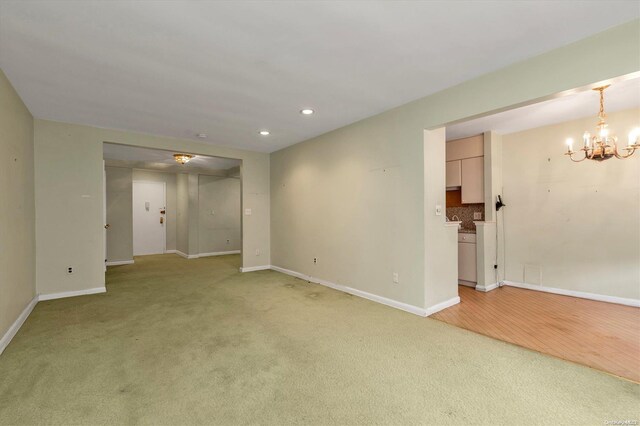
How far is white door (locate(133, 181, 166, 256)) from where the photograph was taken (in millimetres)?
8633

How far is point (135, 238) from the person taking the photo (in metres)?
8.62

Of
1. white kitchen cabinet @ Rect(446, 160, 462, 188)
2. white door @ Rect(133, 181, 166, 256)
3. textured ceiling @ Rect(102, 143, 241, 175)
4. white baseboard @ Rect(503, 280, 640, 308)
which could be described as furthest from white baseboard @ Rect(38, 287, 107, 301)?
white baseboard @ Rect(503, 280, 640, 308)

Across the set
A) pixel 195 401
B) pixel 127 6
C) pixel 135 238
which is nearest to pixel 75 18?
pixel 127 6

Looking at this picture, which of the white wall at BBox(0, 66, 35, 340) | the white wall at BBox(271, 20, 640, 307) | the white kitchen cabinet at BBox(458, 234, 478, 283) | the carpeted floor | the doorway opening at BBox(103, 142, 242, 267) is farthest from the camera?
the doorway opening at BBox(103, 142, 242, 267)

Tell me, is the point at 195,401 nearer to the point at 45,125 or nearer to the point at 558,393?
the point at 558,393

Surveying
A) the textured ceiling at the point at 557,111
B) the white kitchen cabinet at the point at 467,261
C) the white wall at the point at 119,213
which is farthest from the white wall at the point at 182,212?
the textured ceiling at the point at 557,111

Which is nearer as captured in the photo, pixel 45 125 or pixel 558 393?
pixel 558 393

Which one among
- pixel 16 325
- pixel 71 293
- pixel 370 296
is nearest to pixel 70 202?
pixel 71 293

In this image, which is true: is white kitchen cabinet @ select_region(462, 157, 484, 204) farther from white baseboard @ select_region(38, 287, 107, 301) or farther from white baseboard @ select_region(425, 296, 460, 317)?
white baseboard @ select_region(38, 287, 107, 301)

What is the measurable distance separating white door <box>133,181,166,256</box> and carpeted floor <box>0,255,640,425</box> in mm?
5222

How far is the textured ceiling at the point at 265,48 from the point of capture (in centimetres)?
198

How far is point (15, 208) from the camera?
3211 mm

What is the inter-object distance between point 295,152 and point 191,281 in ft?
10.5

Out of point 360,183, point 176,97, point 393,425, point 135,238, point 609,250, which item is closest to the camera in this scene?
point 393,425
